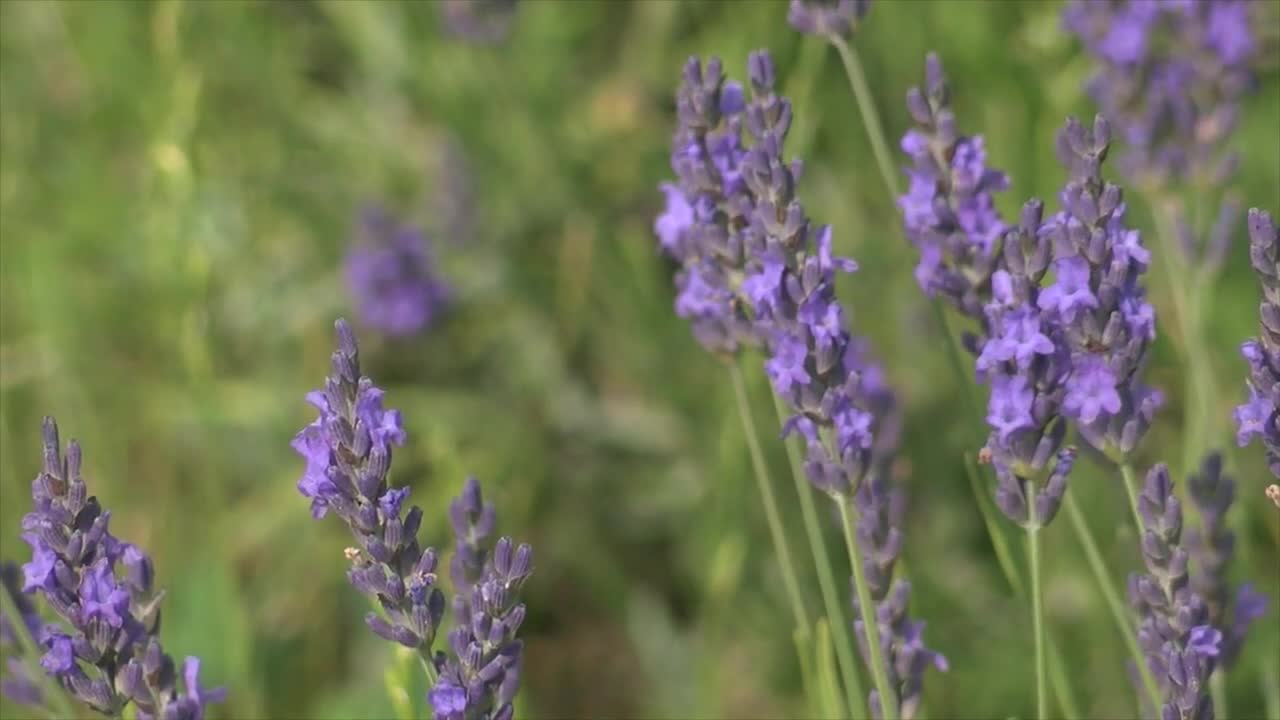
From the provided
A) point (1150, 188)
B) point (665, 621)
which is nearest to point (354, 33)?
point (665, 621)

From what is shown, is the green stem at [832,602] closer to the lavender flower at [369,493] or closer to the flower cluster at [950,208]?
the flower cluster at [950,208]

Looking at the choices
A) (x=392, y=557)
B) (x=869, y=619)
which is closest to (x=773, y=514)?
(x=869, y=619)

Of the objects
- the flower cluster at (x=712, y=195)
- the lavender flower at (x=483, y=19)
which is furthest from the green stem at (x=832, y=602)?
the lavender flower at (x=483, y=19)

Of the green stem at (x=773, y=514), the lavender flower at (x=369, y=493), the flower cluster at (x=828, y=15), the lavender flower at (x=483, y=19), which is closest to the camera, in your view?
the lavender flower at (x=369, y=493)

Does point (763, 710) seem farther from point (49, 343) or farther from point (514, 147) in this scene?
point (49, 343)

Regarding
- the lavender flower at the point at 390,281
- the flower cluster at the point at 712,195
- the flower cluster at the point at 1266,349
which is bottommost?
the flower cluster at the point at 1266,349

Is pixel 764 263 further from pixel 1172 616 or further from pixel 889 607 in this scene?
pixel 1172 616

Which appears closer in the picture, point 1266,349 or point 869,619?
point 1266,349
